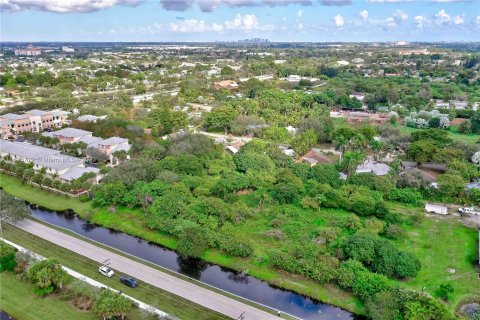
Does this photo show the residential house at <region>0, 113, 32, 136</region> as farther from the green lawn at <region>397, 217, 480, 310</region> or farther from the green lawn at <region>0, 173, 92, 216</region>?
the green lawn at <region>397, 217, 480, 310</region>

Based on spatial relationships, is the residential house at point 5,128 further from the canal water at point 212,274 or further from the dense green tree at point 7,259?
the dense green tree at point 7,259

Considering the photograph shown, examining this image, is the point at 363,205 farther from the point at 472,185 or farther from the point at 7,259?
the point at 7,259

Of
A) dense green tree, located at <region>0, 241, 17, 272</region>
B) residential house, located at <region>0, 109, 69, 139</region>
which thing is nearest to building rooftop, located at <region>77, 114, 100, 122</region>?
residential house, located at <region>0, 109, 69, 139</region>

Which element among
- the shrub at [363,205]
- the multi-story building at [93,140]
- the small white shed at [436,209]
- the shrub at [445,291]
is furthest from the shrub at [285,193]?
the multi-story building at [93,140]

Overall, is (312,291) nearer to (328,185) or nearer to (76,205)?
(328,185)

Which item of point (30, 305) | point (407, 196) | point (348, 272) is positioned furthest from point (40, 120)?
point (407, 196)

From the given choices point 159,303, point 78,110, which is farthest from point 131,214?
point 78,110

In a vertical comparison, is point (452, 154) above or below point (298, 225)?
above
